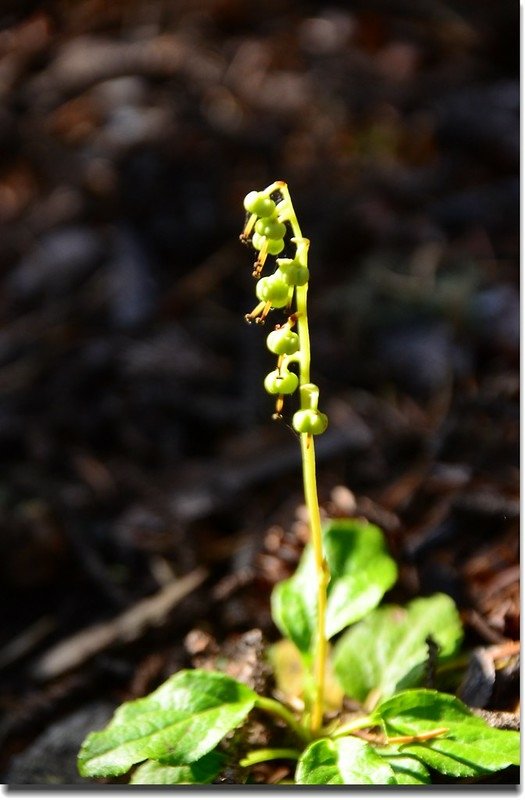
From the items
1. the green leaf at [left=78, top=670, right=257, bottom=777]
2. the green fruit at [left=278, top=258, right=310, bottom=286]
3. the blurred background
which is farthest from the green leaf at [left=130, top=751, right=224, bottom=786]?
the green fruit at [left=278, top=258, right=310, bottom=286]

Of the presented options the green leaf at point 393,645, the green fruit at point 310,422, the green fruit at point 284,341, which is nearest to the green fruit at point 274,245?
the green fruit at point 284,341

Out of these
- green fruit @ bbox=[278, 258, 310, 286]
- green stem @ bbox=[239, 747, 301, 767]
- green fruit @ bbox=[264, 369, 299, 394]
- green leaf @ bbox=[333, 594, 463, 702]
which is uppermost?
green fruit @ bbox=[278, 258, 310, 286]

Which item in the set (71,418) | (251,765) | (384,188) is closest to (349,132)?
(384,188)

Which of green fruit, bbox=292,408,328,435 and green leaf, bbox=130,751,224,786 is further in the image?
green leaf, bbox=130,751,224,786

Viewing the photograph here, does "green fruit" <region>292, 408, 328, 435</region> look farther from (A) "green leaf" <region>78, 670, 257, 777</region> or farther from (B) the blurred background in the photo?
(B) the blurred background

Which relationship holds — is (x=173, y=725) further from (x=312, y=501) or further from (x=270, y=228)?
(x=270, y=228)

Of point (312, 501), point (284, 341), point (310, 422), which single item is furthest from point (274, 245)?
point (312, 501)
